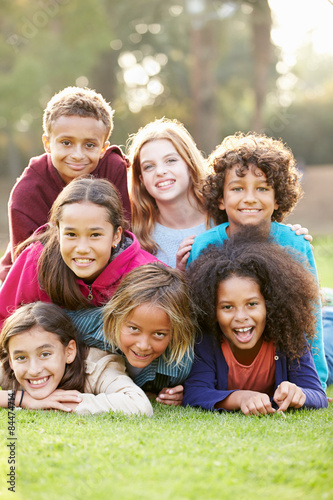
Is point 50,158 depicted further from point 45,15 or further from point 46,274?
point 45,15

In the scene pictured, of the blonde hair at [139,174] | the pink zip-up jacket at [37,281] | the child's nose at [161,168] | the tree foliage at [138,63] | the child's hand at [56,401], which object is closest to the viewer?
the child's hand at [56,401]

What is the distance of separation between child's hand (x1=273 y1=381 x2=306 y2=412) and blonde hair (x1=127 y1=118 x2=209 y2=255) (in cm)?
172

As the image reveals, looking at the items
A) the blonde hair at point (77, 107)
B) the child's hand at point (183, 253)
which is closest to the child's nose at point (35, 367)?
the child's hand at point (183, 253)

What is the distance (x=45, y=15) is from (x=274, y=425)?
16117mm

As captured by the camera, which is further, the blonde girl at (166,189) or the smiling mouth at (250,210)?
the blonde girl at (166,189)

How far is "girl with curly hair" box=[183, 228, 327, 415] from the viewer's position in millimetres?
3426

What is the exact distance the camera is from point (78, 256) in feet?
11.7

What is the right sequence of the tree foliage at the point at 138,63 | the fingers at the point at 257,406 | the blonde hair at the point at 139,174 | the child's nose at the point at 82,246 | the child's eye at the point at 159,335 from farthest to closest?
1. the tree foliage at the point at 138,63
2. the blonde hair at the point at 139,174
3. the child's nose at the point at 82,246
4. the child's eye at the point at 159,335
5. the fingers at the point at 257,406

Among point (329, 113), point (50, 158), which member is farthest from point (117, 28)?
point (50, 158)

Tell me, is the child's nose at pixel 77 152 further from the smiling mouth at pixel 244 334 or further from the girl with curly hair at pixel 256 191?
the smiling mouth at pixel 244 334

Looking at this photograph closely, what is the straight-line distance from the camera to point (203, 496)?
2002mm

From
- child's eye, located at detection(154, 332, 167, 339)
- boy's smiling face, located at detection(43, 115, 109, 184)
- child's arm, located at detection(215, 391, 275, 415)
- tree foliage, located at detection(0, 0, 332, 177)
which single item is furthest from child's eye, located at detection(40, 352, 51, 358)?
tree foliage, located at detection(0, 0, 332, 177)

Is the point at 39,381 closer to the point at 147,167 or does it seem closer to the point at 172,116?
the point at 147,167

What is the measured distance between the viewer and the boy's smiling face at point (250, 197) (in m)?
4.01
